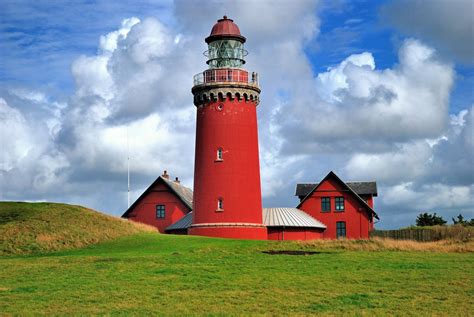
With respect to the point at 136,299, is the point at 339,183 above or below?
above

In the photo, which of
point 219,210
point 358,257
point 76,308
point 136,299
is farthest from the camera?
point 219,210

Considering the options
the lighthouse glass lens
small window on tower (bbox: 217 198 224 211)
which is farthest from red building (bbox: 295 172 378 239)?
the lighthouse glass lens

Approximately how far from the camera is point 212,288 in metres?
21.1

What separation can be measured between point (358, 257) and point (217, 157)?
1826 cm

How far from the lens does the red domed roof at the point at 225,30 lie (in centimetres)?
4641

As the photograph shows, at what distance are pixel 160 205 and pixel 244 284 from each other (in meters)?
39.9

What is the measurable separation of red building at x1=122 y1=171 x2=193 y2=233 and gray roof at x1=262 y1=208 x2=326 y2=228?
820 centimetres

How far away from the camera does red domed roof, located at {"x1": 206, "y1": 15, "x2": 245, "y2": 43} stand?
152 feet

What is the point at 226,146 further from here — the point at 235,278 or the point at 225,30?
the point at 235,278

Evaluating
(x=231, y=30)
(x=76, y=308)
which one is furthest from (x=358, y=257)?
(x=231, y=30)

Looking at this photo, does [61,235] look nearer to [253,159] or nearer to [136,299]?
[253,159]

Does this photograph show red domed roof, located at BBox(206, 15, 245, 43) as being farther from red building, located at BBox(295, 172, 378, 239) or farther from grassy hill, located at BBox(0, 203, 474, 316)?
red building, located at BBox(295, 172, 378, 239)

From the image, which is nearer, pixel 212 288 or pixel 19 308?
pixel 19 308

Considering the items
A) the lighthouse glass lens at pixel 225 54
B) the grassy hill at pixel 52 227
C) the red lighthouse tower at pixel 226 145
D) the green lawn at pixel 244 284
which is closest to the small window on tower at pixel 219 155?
the red lighthouse tower at pixel 226 145
